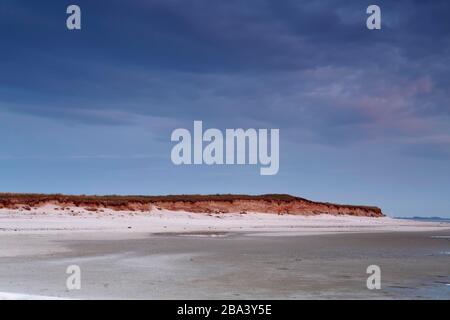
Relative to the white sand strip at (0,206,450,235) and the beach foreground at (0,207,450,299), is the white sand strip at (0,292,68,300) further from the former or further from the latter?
the white sand strip at (0,206,450,235)

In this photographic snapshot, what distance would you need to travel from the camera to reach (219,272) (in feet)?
52.4

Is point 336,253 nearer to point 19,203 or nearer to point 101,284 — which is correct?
point 101,284

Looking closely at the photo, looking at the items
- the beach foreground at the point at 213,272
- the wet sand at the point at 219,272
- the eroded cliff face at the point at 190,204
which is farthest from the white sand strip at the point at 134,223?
the wet sand at the point at 219,272

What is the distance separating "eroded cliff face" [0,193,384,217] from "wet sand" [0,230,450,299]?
3488 cm

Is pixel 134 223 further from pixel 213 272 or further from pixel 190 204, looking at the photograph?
pixel 213 272

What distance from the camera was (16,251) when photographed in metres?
→ 21.8

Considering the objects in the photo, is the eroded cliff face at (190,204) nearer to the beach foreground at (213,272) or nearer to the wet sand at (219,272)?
the beach foreground at (213,272)

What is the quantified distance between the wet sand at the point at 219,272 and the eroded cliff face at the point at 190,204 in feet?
114

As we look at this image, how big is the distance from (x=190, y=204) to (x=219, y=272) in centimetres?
5449

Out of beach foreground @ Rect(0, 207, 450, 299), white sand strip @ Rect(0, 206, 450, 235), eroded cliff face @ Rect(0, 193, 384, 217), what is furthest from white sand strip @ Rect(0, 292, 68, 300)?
eroded cliff face @ Rect(0, 193, 384, 217)

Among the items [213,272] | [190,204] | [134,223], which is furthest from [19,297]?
[190,204]
